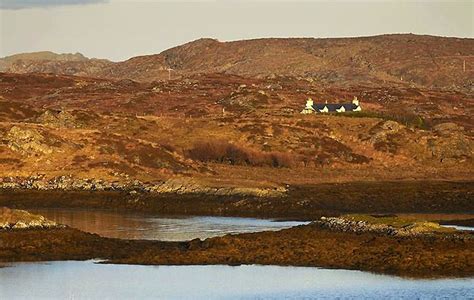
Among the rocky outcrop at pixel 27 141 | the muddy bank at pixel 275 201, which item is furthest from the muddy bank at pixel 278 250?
the rocky outcrop at pixel 27 141

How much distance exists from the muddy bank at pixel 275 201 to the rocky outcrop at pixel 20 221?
22335 millimetres

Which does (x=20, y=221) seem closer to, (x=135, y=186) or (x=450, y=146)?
(x=135, y=186)

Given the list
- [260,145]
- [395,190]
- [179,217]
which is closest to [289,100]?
[260,145]

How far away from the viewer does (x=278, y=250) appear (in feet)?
180

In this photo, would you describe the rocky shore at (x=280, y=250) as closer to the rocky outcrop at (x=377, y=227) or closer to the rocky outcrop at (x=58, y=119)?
the rocky outcrop at (x=377, y=227)

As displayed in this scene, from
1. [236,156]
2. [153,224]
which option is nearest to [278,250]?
[153,224]

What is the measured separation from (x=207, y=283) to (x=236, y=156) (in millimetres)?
68458

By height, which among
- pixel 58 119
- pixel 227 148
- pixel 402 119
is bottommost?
pixel 227 148

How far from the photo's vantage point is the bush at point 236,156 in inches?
4471

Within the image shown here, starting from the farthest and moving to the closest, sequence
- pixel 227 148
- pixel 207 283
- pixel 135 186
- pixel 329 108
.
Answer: pixel 329 108
pixel 227 148
pixel 135 186
pixel 207 283

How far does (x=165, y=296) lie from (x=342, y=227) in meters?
19.5

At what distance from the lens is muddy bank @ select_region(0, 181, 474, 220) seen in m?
82.5

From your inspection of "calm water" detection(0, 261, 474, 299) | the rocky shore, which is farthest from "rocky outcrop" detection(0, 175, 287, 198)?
"calm water" detection(0, 261, 474, 299)

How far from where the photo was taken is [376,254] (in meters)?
52.8
